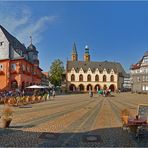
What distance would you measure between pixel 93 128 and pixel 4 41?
4484cm

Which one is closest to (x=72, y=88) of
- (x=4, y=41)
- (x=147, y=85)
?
(x=147, y=85)

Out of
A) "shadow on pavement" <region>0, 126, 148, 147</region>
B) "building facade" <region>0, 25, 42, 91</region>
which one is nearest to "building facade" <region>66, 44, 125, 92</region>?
"building facade" <region>0, 25, 42, 91</region>

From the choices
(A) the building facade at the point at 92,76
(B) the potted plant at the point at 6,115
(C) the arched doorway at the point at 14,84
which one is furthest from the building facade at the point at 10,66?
(A) the building facade at the point at 92,76

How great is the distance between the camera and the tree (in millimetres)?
87812

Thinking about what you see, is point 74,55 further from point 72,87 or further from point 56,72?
point 56,72

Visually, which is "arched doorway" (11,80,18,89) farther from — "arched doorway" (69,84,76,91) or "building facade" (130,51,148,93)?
"arched doorway" (69,84,76,91)

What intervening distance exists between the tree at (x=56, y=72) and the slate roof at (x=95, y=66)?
23.4 meters

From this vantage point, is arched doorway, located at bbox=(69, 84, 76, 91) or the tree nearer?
the tree

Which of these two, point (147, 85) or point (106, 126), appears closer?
point (106, 126)

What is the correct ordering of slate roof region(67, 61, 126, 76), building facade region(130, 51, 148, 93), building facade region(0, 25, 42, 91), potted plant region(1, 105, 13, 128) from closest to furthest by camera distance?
potted plant region(1, 105, 13, 128)
building facade region(0, 25, 42, 91)
building facade region(130, 51, 148, 93)
slate roof region(67, 61, 126, 76)

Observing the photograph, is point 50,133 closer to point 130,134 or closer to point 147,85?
point 130,134

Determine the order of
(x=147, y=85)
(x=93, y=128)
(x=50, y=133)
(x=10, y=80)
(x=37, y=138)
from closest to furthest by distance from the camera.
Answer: (x=37, y=138)
(x=50, y=133)
(x=93, y=128)
(x=10, y=80)
(x=147, y=85)

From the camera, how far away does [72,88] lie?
367ft

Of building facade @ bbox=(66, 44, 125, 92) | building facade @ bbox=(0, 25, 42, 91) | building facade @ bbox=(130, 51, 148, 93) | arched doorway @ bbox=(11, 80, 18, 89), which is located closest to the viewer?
building facade @ bbox=(0, 25, 42, 91)
